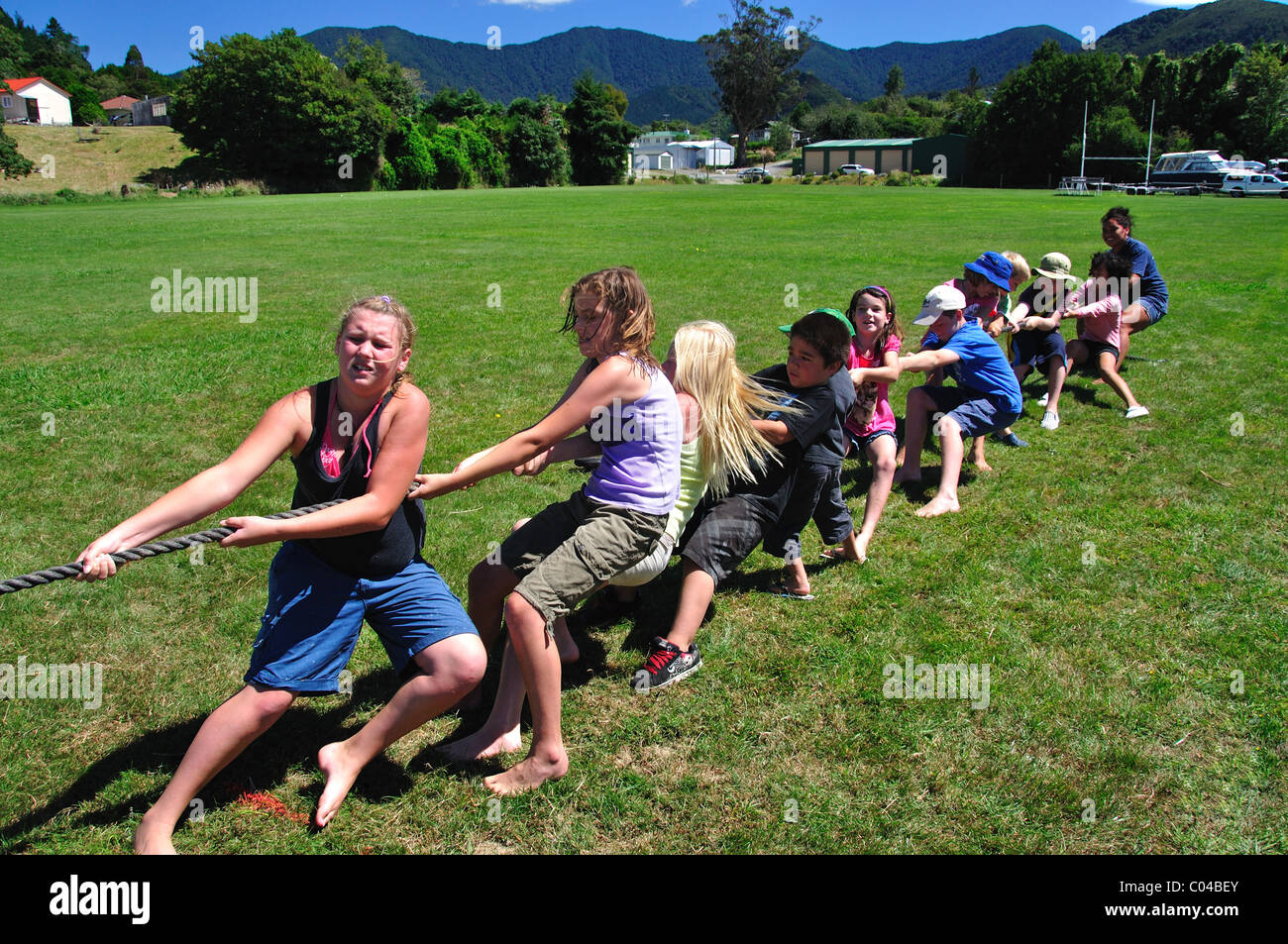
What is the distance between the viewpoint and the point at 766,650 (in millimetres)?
4402

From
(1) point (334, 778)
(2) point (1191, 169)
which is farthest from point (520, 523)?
(2) point (1191, 169)

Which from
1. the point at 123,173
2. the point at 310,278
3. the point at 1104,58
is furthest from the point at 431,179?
the point at 1104,58

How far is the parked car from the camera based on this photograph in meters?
48.1

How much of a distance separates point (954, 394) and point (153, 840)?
597 centimetres

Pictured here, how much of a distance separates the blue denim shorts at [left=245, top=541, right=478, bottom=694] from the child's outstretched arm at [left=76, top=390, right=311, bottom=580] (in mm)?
428

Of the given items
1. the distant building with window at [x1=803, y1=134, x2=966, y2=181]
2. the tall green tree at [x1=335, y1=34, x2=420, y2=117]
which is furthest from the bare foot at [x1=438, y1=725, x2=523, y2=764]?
the distant building with window at [x1=803, y1=134, x2=966, y2=181]

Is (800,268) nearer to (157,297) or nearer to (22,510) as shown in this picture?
(157,297)

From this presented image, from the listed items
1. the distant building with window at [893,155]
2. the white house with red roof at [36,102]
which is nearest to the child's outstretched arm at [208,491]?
the distant building with window at [893,155]

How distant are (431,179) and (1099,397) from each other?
62205 mm

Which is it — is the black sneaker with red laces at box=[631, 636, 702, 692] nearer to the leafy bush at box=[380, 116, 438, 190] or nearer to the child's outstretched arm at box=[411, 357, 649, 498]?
the child's outstretched arm at box=[411, 357, 649, 498]

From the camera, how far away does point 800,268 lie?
16891mm

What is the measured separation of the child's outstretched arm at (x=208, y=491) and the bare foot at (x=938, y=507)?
4.40 metres

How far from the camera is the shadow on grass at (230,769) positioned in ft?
10.5

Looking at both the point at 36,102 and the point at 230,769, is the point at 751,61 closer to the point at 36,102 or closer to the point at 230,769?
the point at 36,102
